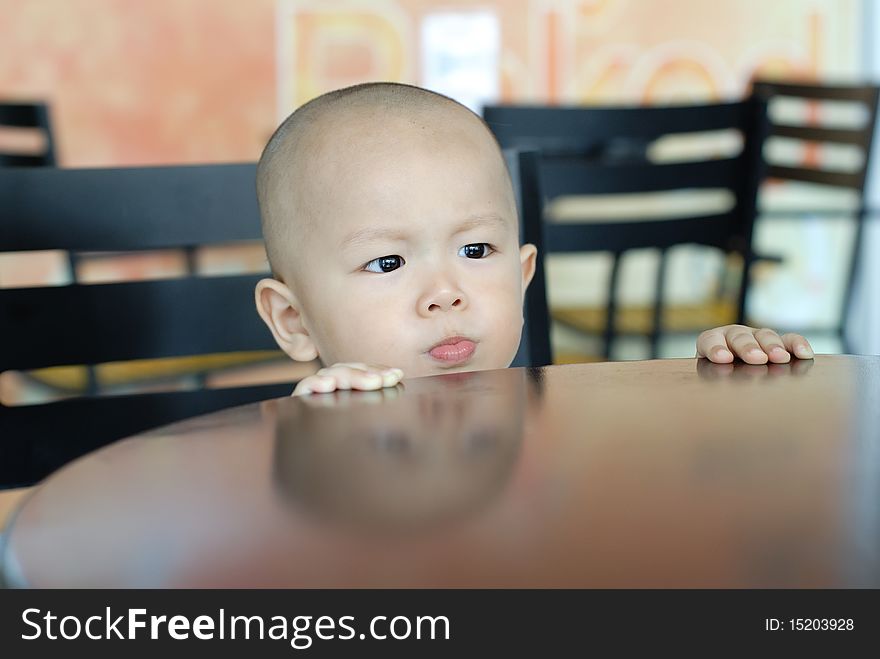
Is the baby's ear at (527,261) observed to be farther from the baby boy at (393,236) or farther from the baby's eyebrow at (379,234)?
the baby's eyebrow at (379,234)

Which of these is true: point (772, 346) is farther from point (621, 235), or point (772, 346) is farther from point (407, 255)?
point (621, 235)

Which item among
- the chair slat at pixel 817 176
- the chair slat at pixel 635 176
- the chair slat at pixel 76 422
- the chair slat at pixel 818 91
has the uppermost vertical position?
the chair slat at pixel 818 91

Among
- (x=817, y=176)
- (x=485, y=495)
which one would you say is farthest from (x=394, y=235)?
(x=817, y=176)

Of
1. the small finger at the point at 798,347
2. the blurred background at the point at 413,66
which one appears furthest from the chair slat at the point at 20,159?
the small finger at the point at 798,347

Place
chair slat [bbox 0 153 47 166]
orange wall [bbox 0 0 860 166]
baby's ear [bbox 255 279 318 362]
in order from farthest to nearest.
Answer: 1. orange wall [bbox 0 0 860 166]
2. chair slat [bbox 0 153 47 166]
3. baby's ear [bbox 255 279 318 362]

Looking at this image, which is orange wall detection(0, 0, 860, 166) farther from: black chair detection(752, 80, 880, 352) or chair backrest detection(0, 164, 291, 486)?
chair backrest detection(0, 164, 291, 486)

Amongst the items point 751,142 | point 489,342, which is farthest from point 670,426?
point 751,142

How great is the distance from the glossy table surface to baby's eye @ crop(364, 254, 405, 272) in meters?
0.50

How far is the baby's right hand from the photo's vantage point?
0.62 meters

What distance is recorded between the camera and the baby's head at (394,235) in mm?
1059

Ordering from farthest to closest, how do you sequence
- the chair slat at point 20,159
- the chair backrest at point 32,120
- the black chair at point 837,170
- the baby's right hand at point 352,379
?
the black chair at point 837,170 < the chair backrest at point 32,120 < the chair slat at point 20,159 < the baby's right hand at point 352,379

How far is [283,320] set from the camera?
116 centimetres

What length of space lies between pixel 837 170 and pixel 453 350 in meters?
2.28

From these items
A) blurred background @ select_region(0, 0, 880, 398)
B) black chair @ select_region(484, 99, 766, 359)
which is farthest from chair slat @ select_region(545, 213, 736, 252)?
blurred background @ select_region(0, 0, 880, 398)
